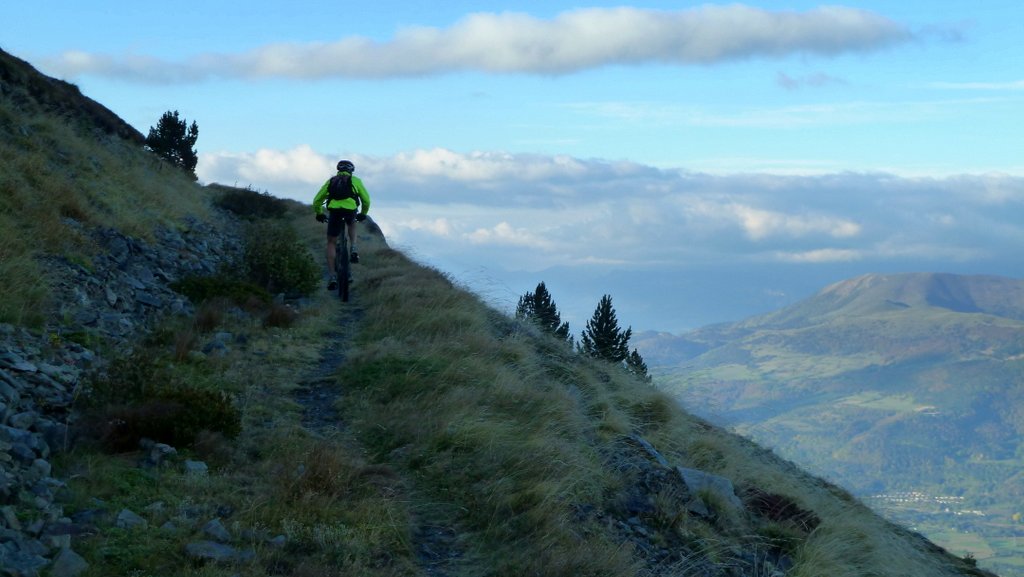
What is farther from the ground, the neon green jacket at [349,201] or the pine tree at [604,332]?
the neon green jacket at [349,201]

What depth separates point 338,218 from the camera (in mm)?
15445

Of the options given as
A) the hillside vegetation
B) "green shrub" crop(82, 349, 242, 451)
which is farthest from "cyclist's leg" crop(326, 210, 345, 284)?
"green shrub" crop(82, 349, 242, 451)

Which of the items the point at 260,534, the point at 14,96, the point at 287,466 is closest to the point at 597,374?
the point at 287,466

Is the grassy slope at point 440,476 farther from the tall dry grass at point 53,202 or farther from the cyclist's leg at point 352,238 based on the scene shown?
the cyclist's leg at point 352,238

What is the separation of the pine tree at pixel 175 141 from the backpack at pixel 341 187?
22.0m

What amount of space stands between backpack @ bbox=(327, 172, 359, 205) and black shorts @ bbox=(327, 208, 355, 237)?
0.22m

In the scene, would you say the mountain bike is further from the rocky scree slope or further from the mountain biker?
the rocky scree slope

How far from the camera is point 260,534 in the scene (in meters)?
5.33

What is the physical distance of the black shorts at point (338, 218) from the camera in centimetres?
1531

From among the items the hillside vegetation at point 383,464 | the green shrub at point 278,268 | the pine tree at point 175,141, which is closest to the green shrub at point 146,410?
the hillside vegetation at point 383,464

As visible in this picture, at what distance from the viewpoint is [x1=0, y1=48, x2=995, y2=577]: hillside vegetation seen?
17.8ft

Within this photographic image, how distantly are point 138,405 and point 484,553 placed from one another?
2918mm

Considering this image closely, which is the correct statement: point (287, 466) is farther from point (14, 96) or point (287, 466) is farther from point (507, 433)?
point (14, 96)

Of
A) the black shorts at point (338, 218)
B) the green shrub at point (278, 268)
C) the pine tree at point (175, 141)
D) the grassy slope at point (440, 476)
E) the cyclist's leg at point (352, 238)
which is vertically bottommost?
the grassy slope at point (440, 476)
